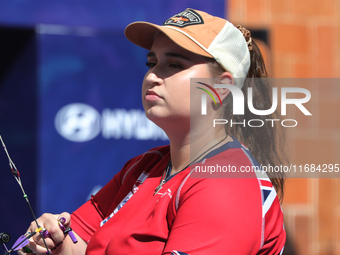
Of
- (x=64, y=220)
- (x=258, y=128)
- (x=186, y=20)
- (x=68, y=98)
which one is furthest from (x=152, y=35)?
(x=68, y=98)

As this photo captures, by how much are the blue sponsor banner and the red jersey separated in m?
1.57

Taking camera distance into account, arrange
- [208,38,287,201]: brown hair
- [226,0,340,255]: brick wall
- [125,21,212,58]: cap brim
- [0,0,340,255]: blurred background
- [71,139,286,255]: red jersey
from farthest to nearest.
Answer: [226,0,340,255]: brick wall
[0,0,340,255]: blurred background
[208,38,287,201]: brown hair
[125,21,212,58]: cap brim
[71,139,286,255]: red jersey

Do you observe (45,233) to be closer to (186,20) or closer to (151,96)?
(151,96)

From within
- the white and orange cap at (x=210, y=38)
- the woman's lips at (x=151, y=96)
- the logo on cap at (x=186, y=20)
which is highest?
the logo on cap at (x=186, y=20)

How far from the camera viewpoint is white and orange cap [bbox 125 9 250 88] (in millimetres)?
1391

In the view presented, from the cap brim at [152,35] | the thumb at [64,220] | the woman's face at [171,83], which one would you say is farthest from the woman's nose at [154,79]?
the thumb at [64,220]

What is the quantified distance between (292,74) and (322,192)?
1088mm

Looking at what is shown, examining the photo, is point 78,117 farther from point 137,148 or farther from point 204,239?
point 204,239

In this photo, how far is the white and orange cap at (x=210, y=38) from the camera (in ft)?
4.56

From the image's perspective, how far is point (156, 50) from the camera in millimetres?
1477
